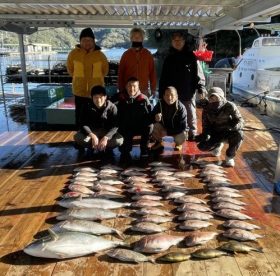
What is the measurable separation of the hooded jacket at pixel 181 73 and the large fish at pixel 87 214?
8.34ft

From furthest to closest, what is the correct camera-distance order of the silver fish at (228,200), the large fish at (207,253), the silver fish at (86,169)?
1. the silver fish at (86,169)
2. the silver fish at (228,200)
3. the large fish at (207,253)

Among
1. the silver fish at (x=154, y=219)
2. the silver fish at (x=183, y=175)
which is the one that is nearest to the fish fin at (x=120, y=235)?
the silver fish at (x=154, y=219)

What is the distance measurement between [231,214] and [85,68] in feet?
10.1

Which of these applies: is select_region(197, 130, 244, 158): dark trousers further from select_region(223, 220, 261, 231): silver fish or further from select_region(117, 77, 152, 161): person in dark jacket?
select_region(223, 220, 261, 231): silver fish

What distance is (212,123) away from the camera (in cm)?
513

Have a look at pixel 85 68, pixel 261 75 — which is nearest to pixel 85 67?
pixel 85 68

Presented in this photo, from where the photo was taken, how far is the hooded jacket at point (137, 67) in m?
5.43

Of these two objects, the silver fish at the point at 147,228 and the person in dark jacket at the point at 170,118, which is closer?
the silver fish at the point at 147,228

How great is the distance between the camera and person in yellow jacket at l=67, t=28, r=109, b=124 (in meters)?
5.24

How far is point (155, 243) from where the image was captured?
2.86m

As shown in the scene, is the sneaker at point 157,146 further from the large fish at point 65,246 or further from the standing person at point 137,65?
the large fish at point 65,246

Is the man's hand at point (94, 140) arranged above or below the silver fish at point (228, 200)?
above

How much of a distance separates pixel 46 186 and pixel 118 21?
4.90 metres

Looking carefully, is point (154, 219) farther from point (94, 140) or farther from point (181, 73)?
point (181, 73)
